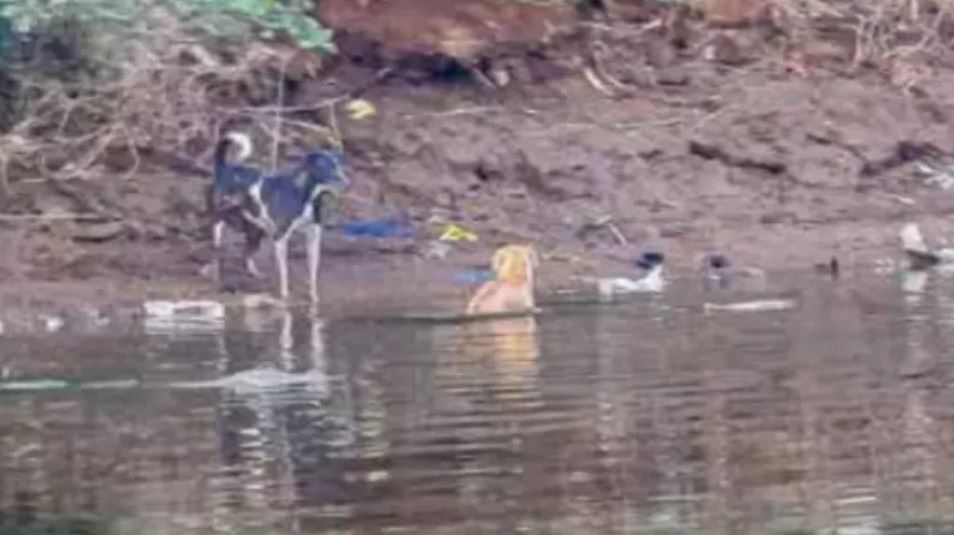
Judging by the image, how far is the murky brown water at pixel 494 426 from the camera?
870 centimetres

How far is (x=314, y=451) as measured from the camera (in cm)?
998

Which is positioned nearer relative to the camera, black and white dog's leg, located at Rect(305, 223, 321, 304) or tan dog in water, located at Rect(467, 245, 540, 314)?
tan dog in water, located at Rect(467, 245, 540, 314)

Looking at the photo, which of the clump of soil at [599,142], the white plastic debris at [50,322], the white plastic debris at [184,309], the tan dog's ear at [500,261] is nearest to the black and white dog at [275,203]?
the clump of soil at [599,142]

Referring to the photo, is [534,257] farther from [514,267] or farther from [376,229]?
[514,267]

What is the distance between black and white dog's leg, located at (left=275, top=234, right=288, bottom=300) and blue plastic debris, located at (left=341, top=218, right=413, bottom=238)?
1.16m

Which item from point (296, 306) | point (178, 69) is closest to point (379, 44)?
point (178, 69)

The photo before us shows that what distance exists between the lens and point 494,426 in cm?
1046

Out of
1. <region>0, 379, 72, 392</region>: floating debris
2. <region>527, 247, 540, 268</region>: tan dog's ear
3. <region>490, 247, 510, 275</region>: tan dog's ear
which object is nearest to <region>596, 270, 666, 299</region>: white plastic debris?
<region>527, 247, 540, 268</region>: tan dog's ear

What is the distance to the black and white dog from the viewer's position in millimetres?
16438

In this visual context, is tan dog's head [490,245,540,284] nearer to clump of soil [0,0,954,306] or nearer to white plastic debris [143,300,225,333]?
white plastic debris [143,300,225,333]

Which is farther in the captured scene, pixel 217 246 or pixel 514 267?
pixel 217 246

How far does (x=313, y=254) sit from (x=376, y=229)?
4.68 feet

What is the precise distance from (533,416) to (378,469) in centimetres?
128

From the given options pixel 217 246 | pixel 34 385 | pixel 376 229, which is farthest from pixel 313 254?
pixel 34 385
